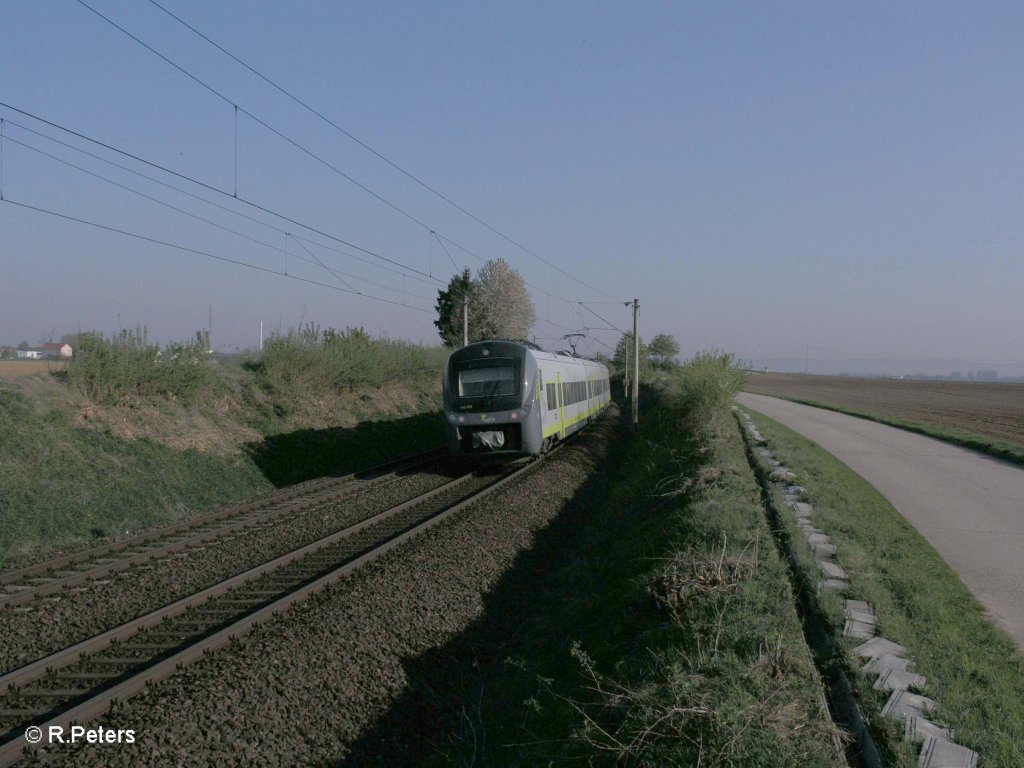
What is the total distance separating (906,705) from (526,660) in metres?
3.21

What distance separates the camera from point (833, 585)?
6.76m

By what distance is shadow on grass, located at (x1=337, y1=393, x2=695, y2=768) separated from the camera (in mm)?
5102

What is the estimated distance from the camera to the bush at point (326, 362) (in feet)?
71.0

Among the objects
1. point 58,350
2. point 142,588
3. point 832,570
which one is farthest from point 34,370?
point 832,570

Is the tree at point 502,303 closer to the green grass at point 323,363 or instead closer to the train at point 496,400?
the green grass at point 323,363

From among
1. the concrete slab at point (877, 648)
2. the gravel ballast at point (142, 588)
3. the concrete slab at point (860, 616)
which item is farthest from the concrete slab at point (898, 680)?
the gravel ballast at point (142, 588)

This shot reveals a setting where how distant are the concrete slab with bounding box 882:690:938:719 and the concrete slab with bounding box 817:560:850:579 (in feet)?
8.74

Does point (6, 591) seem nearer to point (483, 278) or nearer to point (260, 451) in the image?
point (260, 451)

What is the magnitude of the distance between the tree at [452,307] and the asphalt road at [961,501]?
4904 cm

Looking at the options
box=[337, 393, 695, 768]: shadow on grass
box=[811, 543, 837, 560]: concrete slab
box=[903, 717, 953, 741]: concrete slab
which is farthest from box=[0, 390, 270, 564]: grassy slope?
box=[903, 717, 953, 741]: concrete slab

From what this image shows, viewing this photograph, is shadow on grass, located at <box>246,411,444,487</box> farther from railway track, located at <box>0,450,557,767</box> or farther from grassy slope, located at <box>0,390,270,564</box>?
railway track, located at <box>0,450,557,767</box>

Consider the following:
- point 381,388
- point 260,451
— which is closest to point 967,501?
point 260,451

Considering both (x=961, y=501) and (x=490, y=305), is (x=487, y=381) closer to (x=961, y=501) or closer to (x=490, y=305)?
(x=961, y=501)

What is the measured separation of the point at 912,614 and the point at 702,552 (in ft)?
5.83
